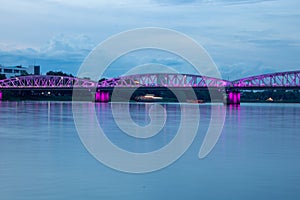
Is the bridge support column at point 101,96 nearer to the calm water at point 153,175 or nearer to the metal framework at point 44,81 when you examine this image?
the metal framework at point 44,81

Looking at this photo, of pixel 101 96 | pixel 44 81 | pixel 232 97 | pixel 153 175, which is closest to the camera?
pixel 153 175

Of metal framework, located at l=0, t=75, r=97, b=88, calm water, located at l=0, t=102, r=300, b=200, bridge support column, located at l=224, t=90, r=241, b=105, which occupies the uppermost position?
metal framework, located at l=0, t=75, r=97, b=88

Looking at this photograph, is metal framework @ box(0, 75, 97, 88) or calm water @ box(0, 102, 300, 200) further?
metal framework @ box(0, 75, 97, 88)

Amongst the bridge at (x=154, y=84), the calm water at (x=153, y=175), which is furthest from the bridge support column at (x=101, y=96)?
the calm water at (x=153, y=175)

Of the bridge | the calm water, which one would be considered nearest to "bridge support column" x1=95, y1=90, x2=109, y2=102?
the bridge

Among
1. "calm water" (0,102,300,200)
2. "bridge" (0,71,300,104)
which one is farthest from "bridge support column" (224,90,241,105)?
"calm water" (0,102,300,200)

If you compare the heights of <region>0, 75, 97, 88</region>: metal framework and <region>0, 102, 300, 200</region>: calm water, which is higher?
<region>0, 75, 97, 88</region>: metal framework

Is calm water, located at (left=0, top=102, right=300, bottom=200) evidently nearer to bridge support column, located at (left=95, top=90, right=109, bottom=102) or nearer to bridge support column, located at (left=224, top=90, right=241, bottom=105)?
bridge support column, located at (left=224, top=90, right=241, bottom=105)

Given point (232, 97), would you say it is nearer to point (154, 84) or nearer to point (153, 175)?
point (154, 84)

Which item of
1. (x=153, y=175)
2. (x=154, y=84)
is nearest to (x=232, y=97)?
(x=154, y=84)

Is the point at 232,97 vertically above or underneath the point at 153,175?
above

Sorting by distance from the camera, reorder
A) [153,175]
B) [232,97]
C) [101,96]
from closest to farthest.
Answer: [153,175] → [232,97] → [101,96]

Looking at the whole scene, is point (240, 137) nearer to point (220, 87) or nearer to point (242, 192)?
point (242, 192)

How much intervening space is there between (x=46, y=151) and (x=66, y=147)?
6.64ft
